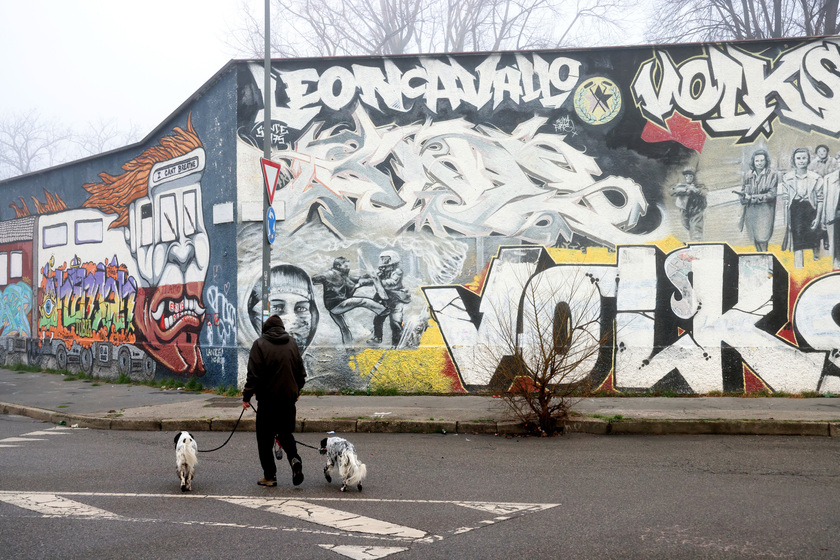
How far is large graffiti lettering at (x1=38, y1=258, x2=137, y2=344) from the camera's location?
701 inches

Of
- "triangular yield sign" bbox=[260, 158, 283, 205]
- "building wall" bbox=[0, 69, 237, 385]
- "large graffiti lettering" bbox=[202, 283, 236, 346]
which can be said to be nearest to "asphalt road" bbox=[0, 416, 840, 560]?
"triangular yield sign" bbox=[260, 158, 283, 205]

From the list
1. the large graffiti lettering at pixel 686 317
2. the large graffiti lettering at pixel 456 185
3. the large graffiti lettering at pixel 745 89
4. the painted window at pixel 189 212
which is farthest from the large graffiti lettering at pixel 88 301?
the large graffiti lettering at pixel 745 89

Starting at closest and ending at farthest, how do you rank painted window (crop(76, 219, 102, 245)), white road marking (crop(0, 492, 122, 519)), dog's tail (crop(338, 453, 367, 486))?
white road marking (crop(0, 492, 122, 519)) → dog's tail (crop(338, 453, 367, 486)) → painted window (crop(76, 219, 102, 245))

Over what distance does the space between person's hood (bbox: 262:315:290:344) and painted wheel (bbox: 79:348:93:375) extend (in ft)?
43.4

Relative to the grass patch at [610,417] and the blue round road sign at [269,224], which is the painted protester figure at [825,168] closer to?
the grass patch at [610,417]

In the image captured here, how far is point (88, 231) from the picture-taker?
19188 millimetres

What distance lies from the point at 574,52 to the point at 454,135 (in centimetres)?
276

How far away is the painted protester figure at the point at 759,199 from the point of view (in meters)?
13.5

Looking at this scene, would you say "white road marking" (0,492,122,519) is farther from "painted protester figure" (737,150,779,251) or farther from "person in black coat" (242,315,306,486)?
"painted protester figure" (737,150,779,251)

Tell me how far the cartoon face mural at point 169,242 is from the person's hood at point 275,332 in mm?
8349

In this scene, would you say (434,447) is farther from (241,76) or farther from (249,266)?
(241,76)

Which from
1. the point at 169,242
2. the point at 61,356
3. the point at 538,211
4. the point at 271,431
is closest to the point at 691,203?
the point at 538,211

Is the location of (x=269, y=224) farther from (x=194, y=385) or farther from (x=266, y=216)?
(x=194, y=385)

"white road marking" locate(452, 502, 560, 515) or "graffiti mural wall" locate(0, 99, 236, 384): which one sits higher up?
"graffiti mural wall" locate(0, 99, 236, 384)
